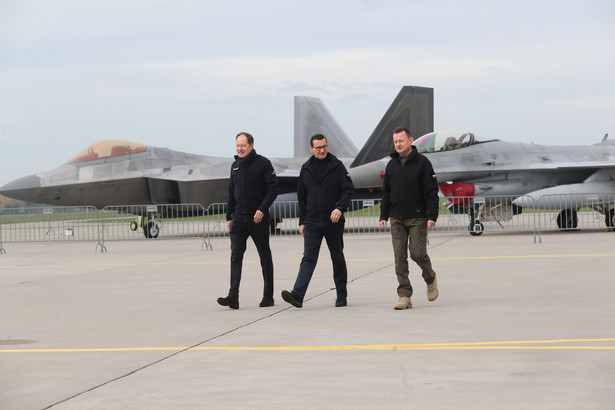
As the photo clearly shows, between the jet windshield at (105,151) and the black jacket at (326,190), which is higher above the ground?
the jet windshield at (105,151)

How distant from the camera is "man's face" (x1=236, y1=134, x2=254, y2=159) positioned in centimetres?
812

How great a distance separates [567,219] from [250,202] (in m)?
13.9

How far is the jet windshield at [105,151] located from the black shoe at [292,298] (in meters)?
17.3

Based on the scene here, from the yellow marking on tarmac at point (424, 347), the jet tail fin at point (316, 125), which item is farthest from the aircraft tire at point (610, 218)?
→ the jet tail fin at point (316, 125)

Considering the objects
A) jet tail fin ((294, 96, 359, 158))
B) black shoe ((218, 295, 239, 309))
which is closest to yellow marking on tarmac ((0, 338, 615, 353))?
black shoe ((218, 295, 239, 309))

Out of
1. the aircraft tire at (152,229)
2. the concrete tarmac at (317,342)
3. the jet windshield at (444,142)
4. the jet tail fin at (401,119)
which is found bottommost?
the concrete tarmac at (317,342)

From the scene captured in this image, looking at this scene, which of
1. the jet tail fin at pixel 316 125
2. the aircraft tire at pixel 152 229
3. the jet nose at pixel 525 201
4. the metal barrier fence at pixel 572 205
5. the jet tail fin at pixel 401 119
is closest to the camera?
the jet nose at pixel 525 201

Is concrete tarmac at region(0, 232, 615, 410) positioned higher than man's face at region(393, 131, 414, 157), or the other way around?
man's face at region(393, 131, 414, 157)

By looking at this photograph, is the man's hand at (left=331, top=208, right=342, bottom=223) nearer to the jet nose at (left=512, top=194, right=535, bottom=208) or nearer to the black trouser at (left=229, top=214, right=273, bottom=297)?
the black trouser at (left=229, top=214, right=273, bottom=297)

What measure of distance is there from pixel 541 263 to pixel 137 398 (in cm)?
841

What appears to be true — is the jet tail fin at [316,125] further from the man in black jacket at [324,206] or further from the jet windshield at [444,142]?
the man in black jacket at [324,206]

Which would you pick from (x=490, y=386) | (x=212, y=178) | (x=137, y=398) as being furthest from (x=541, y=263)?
(x=212, y=178)

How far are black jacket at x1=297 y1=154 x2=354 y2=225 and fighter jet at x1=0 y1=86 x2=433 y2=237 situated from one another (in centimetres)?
1412

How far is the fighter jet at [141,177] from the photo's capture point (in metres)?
23.2
